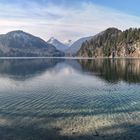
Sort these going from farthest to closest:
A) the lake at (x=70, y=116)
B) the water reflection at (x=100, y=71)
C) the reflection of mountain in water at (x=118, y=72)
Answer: the water reflection at (x=100, y=71) < the reflection of mountain in water at (x=118, y=72) < the lake at (x=70, y=116)

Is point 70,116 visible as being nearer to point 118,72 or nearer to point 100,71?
point 118,72

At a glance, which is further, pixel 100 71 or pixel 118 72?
pixel 100 71

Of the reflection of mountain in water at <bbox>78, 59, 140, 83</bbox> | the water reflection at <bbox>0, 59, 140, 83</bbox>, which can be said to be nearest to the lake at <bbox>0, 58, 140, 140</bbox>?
the reflection of mountain in water at <bbox>78, 59, 140, 83</bbox>

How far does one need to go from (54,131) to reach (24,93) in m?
24.4

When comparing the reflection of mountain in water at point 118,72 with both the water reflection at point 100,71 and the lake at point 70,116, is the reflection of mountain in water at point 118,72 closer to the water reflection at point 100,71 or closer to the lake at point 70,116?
the water reflection at point 100,71

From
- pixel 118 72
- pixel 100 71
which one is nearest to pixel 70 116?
pixel 118 72

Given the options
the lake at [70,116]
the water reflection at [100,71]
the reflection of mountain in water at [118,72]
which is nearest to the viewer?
the lake at [70,116]

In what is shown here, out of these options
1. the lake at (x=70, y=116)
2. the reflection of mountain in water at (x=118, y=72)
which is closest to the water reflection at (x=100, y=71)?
the reflection of mountain in water at (x=118, y=72)

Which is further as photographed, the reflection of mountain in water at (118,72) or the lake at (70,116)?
the reflection of mountain in water at (118,72)

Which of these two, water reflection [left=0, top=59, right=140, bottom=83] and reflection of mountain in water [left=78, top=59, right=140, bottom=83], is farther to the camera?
water reflection [left=0, top=59, right=140, bottom=83]

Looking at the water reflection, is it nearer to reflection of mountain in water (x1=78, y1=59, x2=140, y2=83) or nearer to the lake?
reflection of mountain in water (x1=78, y1=59, x2=140, y2=83)

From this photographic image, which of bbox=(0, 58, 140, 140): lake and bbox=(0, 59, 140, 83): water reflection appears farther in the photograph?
bbox=(0, 59, 140, 83): water reflection

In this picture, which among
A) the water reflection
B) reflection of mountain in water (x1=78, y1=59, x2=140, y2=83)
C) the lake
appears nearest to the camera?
the lake

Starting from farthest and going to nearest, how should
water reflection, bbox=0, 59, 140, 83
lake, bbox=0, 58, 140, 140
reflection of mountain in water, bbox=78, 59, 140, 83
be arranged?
water reflection, bbox=0, 59, 140, 83, reflection of mountain in water, bbox=78, 59, 140, 83, lake, bbox=0, 58, 140, 140
